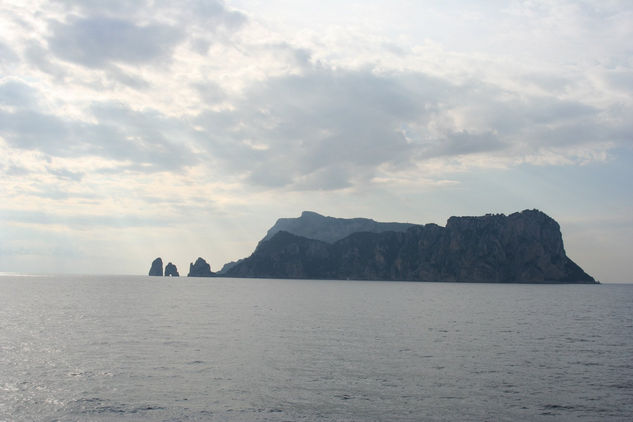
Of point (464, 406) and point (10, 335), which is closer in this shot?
point (464, 406)

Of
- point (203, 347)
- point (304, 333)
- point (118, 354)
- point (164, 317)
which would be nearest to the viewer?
point (118, 354)

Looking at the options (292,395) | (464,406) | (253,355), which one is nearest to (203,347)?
(253,355)

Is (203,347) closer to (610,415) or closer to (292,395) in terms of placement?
(292,395)

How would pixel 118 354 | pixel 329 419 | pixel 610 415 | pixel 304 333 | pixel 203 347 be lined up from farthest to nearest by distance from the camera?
pixel 304 333 < pixel 203 347 < pixel 118 354 < pixel 610 415 < pixel 329 419

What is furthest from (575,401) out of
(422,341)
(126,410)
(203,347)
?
(203,347)

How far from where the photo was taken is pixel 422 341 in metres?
60.4

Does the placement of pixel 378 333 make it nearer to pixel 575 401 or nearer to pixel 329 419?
pixel 575 401

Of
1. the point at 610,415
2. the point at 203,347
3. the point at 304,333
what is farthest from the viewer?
the point at 304,333

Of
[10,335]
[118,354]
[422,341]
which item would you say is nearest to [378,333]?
[422,341]

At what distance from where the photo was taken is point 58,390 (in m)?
35.3

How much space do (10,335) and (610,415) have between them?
66.0 meters

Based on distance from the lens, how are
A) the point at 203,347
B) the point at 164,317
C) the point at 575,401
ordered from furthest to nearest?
the point at 164,317
the point at 203,347
the point at 575,401

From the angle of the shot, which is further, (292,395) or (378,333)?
(378,333)

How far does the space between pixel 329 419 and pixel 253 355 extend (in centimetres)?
2199
